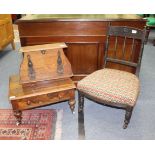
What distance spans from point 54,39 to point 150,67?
1864mm

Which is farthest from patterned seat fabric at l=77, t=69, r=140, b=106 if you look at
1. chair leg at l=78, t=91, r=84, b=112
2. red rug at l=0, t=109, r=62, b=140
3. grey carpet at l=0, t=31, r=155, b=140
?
red rug at l=0, t=109, r=62, b=140

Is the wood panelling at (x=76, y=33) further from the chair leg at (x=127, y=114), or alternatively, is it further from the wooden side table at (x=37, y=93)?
the chair leg at (x=127, y=114)

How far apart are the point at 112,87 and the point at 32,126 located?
0.93 meters

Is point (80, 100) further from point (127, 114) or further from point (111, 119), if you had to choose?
point (127, 114)

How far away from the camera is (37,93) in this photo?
1.79 metres

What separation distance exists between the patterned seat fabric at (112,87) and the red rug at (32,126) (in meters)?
0.50

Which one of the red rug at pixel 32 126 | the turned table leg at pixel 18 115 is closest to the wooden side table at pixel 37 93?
the turned table leg at pixel 18 115

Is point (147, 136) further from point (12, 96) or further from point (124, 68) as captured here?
point (12, 96)

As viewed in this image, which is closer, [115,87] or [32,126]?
[115,87]

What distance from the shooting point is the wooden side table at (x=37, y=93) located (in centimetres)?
177

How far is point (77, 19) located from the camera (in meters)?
2.23

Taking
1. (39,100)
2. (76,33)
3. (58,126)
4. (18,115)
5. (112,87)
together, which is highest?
(76,33)

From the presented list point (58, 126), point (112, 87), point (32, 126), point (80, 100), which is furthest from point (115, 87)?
point (32, 126)
